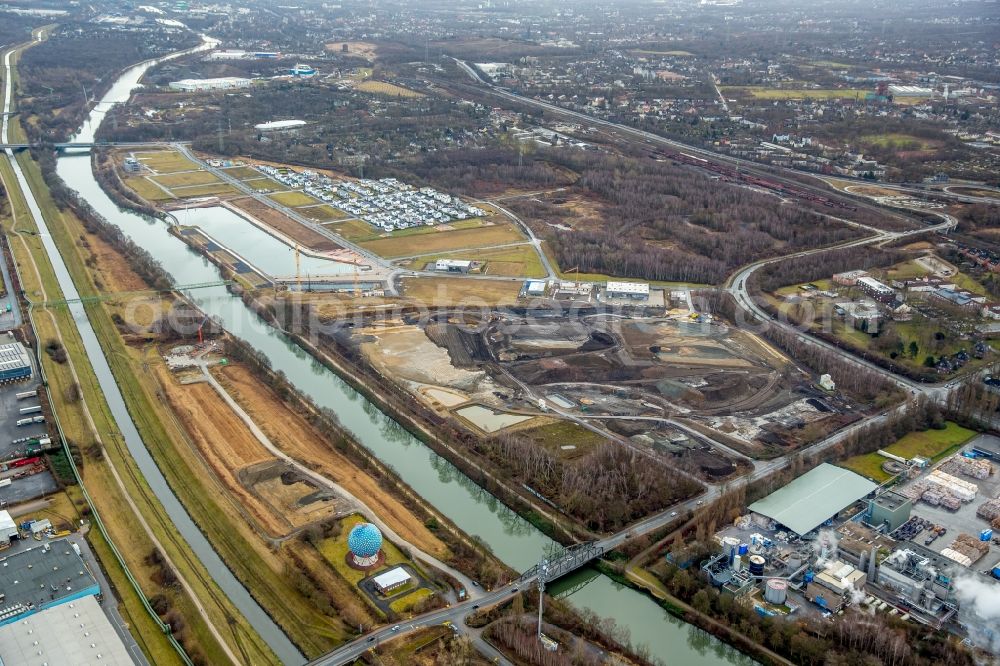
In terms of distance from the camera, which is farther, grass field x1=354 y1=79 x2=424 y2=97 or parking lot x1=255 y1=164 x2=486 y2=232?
grass field x1=354 y1=79 x2=424 y2=97

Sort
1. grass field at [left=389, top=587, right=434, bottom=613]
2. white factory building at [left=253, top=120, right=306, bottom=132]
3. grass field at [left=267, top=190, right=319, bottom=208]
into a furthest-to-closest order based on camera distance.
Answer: white factory building at [left=253, top=120, right=306, bottom=132]
grass field at [left=267, top=190, right=319, bottom=208]
grass field at [left=389, top=587, right=434, bottom=613]

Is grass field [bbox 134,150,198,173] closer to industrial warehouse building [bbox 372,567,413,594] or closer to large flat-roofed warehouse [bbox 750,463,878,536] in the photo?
industrial warehouse building [bbox 372,567,413,594]

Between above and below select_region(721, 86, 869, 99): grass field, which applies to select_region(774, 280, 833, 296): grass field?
below

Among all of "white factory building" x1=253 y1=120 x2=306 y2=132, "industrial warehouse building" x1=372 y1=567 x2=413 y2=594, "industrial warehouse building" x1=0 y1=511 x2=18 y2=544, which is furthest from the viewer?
"white factory building" x1=253 y1=120 x2=306 y2=132

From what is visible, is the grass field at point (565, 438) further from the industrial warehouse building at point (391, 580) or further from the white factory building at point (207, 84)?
the white factory building at point (207, 84)

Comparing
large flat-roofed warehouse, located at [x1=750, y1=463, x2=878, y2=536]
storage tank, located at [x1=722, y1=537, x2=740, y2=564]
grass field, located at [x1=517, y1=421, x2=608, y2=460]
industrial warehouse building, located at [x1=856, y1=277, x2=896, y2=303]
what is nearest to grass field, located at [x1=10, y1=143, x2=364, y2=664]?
grass field, located at [x1=517, y1=421, x2=608, y2=460]

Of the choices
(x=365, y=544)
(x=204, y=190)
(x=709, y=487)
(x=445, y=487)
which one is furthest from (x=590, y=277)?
(x=204, y=190)

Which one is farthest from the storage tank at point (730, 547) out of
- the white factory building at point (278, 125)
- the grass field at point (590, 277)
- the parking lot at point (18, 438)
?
the white factory building at point (278, 125)
